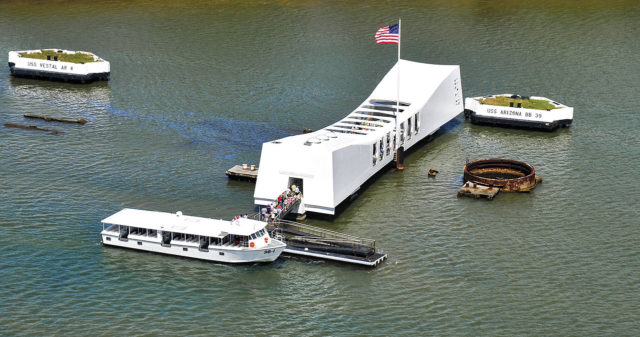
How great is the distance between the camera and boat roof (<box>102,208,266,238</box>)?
70.1 metres

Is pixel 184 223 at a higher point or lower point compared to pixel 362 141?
lower

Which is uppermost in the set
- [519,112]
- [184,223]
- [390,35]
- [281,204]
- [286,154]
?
[390,35]

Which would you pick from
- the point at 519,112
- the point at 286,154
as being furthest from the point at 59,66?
the point at 519,112

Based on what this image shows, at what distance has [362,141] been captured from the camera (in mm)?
83375

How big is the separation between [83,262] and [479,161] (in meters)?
38.2

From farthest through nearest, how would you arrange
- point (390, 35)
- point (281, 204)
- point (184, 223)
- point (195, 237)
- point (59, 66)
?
point (59, 66)
point (390, 35)
point (281, 204)
point (184, 223)
point (195, 237)

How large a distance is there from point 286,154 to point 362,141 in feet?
27.3

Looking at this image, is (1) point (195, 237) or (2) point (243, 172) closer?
(1) point (195, 237)

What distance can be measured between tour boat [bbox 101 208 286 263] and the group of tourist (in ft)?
11.7

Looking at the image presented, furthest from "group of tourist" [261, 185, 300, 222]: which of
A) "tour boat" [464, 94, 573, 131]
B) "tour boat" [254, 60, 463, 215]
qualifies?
"tour boat" [464, 94, 573, 131]

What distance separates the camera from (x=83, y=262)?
70.0 meters

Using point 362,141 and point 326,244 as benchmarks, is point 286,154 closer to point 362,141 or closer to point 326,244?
point 362,141

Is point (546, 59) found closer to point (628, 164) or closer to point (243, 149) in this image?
point (628, 164)

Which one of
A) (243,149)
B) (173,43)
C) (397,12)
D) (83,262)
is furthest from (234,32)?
(83,262)
